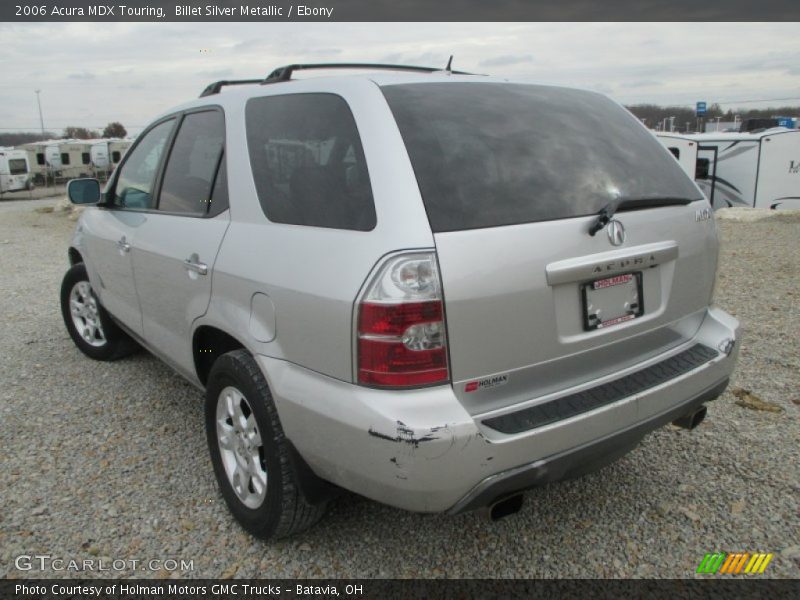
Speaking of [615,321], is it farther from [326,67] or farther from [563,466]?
[326,67]

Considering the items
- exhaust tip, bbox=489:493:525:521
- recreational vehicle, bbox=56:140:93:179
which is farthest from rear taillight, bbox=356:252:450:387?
recreational vehicle, bbox=56:140:93:179

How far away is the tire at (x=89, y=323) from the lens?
14.6 feet

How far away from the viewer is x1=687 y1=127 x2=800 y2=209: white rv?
56.2 ft

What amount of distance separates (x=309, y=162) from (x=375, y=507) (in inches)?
60.9

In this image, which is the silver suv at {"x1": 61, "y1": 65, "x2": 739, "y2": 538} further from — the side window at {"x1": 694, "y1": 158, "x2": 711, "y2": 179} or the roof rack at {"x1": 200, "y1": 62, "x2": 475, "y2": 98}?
the side window at {"x1": 694, "y1": 158, "x2": 711, "y2": 179}

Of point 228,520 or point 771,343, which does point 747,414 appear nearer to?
point 771,343

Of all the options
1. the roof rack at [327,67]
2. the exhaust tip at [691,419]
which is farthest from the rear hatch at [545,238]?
the roof rack at [327,67]

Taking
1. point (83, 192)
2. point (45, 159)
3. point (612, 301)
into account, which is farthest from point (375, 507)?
point (45, 159)

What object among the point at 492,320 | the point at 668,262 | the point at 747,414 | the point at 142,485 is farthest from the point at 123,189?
the point at 747,414

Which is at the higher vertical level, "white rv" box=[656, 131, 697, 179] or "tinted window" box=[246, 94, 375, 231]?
"tinted window" box=[246, 94, 375, 231]

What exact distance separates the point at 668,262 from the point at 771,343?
128 inches

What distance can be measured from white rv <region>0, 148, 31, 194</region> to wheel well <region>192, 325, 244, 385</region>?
125 feet

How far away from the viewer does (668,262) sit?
2332 mm

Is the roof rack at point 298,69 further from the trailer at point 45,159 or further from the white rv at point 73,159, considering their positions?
the trailer at point 45,159
